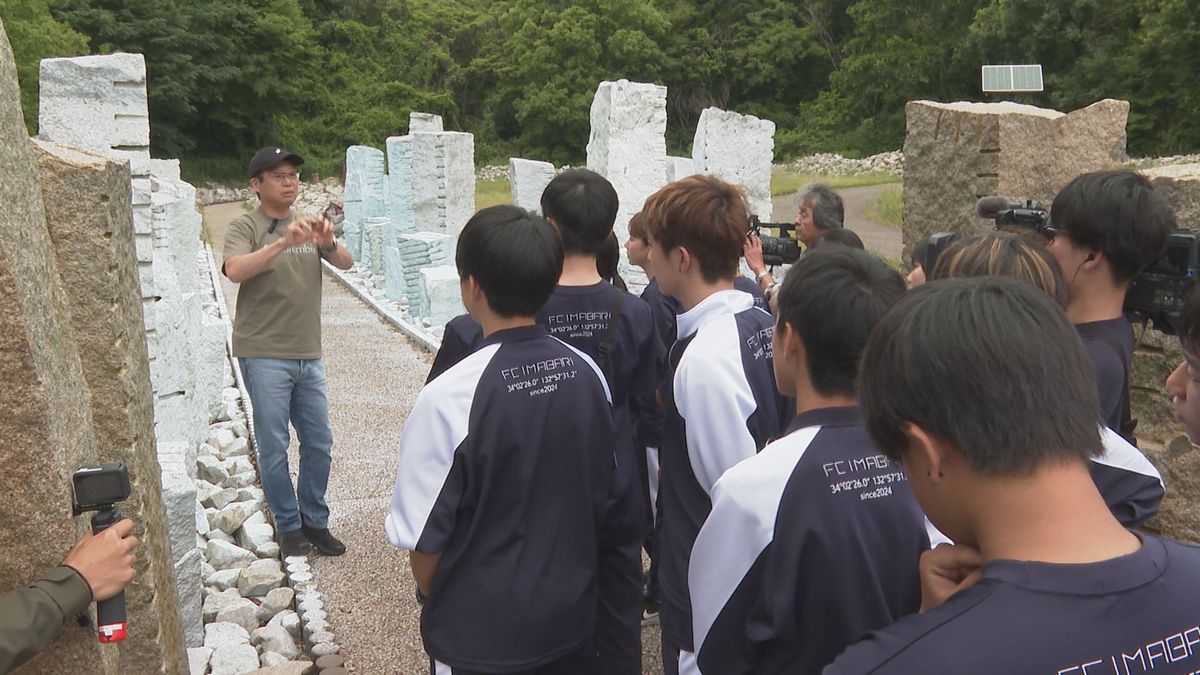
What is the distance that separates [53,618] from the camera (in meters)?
1.83

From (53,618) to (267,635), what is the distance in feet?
8.06

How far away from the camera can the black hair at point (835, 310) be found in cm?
180

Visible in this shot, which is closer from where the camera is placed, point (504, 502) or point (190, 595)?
point (504, 502)

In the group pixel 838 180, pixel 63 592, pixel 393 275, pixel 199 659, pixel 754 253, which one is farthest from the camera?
pixel 838 180

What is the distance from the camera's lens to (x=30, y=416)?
75.2 inches

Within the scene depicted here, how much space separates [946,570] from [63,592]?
159 centimetres

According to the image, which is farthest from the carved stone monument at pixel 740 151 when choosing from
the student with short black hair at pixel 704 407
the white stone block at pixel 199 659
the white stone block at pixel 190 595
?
the student with short black hair at pixel 704 407

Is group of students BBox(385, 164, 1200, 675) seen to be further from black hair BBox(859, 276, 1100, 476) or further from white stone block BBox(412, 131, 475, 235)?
white stone block BBox(412, 131, 475, 235)

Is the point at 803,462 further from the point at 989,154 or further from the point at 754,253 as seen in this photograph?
the point at 989,154

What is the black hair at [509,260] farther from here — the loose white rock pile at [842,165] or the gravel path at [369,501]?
the loose white rock pile at [842,165]

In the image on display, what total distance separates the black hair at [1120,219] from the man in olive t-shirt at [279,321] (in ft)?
9.91

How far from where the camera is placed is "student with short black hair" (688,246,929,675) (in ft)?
5.65

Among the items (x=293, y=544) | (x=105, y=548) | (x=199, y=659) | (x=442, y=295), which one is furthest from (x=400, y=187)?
(x=105, y=548)

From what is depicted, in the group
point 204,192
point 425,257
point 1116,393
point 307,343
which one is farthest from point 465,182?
point 204,192
